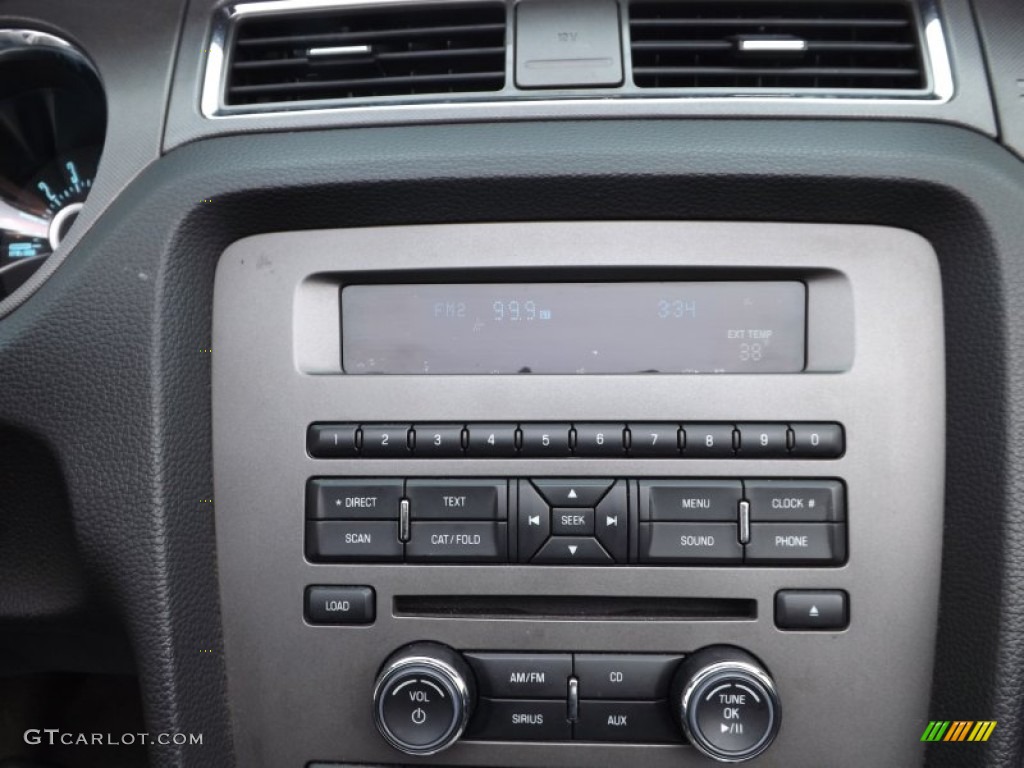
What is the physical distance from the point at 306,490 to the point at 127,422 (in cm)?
24

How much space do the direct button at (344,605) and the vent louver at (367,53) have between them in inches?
26.3

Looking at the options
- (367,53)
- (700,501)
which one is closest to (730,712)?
(700,501)

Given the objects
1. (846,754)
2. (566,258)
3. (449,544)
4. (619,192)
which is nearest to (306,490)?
(449,544)

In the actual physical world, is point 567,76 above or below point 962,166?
above

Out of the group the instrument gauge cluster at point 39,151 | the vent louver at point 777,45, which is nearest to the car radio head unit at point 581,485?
the vent louver at point 777,45

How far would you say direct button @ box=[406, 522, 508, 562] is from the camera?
0.97 metres

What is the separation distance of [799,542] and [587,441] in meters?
0.30

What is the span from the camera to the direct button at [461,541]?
97cm

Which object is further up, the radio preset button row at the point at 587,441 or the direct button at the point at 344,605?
the radio preset button row at the point at 587,441

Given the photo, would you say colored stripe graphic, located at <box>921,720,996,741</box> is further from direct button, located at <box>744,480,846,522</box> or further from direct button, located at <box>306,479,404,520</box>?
direct button, located at <box>306,479,404,520</box>

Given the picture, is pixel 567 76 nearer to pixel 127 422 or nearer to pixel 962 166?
pixel 962 166

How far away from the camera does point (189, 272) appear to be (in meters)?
0.99

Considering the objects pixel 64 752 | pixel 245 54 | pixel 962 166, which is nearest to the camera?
pixel 962 166

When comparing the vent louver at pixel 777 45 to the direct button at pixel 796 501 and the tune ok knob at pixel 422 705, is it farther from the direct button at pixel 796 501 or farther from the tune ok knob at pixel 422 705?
the tune ok knob at pixel 422 705
